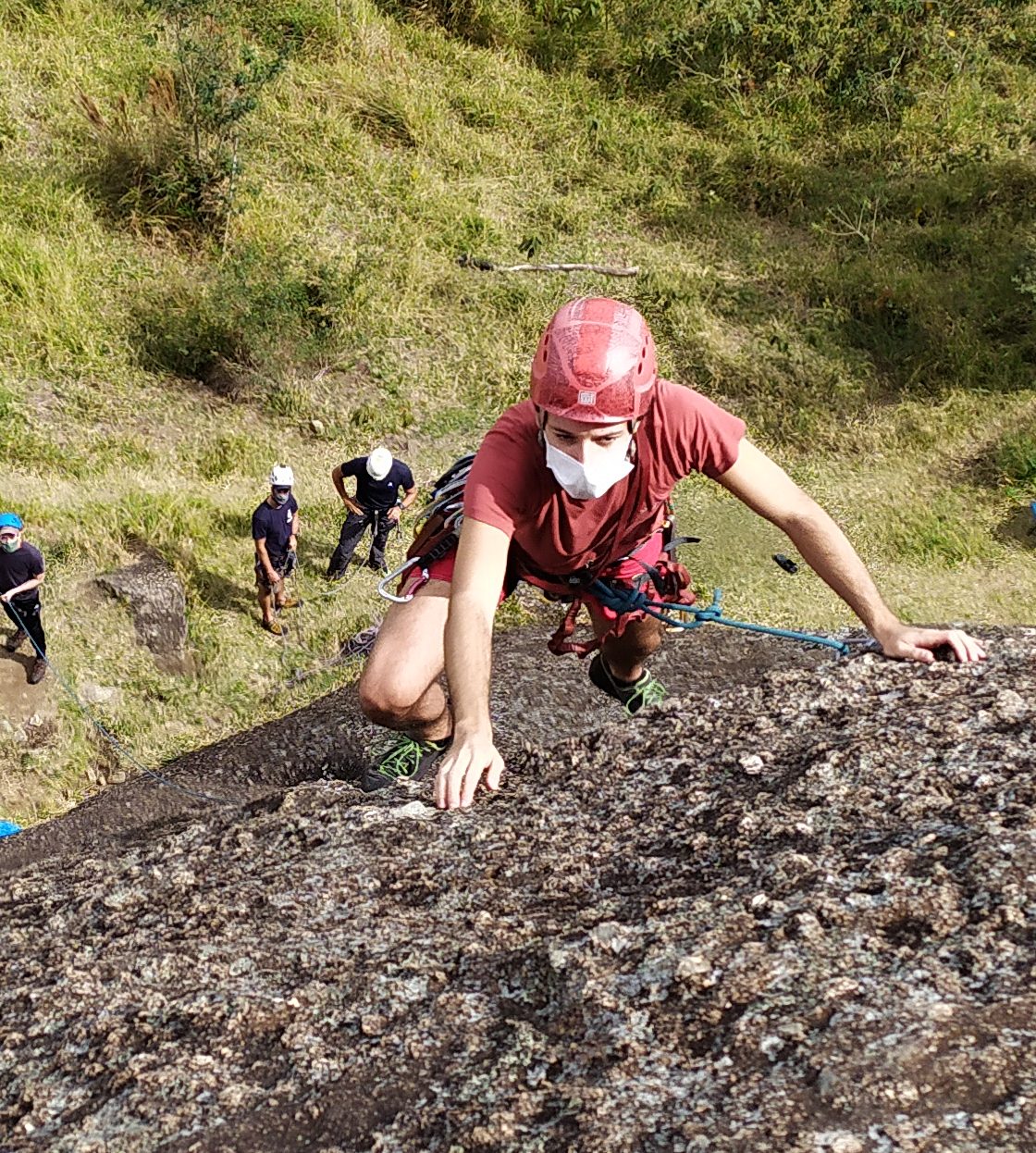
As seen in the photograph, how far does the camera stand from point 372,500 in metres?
10.6

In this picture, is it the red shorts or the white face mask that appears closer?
the white face mask

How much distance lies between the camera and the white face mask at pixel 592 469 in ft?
13.3

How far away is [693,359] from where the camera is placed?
15344mm

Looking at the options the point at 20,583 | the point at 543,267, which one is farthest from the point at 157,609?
the point at 543,267

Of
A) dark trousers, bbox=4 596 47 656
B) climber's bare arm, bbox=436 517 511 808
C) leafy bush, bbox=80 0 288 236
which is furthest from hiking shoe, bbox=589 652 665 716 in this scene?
leafy bush, bbox=80 0 288 236

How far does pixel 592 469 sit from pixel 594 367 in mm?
402

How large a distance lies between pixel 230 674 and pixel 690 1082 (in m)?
7.97

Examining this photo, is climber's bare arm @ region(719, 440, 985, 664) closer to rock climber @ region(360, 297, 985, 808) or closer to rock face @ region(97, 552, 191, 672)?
rock climber @ region(360, 297, 985, 808)

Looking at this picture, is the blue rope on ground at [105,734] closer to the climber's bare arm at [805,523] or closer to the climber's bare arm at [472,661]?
the climber's bare arm at [472,661]

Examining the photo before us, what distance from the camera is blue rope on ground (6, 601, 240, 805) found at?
26.9 feet

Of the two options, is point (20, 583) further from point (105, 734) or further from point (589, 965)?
point (589, 965)

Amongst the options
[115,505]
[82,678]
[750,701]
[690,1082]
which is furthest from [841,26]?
[690,1082]

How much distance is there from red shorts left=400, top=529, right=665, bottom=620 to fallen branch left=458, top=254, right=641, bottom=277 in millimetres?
11360

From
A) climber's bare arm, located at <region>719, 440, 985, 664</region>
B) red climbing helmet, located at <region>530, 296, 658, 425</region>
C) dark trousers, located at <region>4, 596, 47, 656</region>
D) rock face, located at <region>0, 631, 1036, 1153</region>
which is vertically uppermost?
red climbing helmet, located at <region>530, 296, 658, 425</region>
